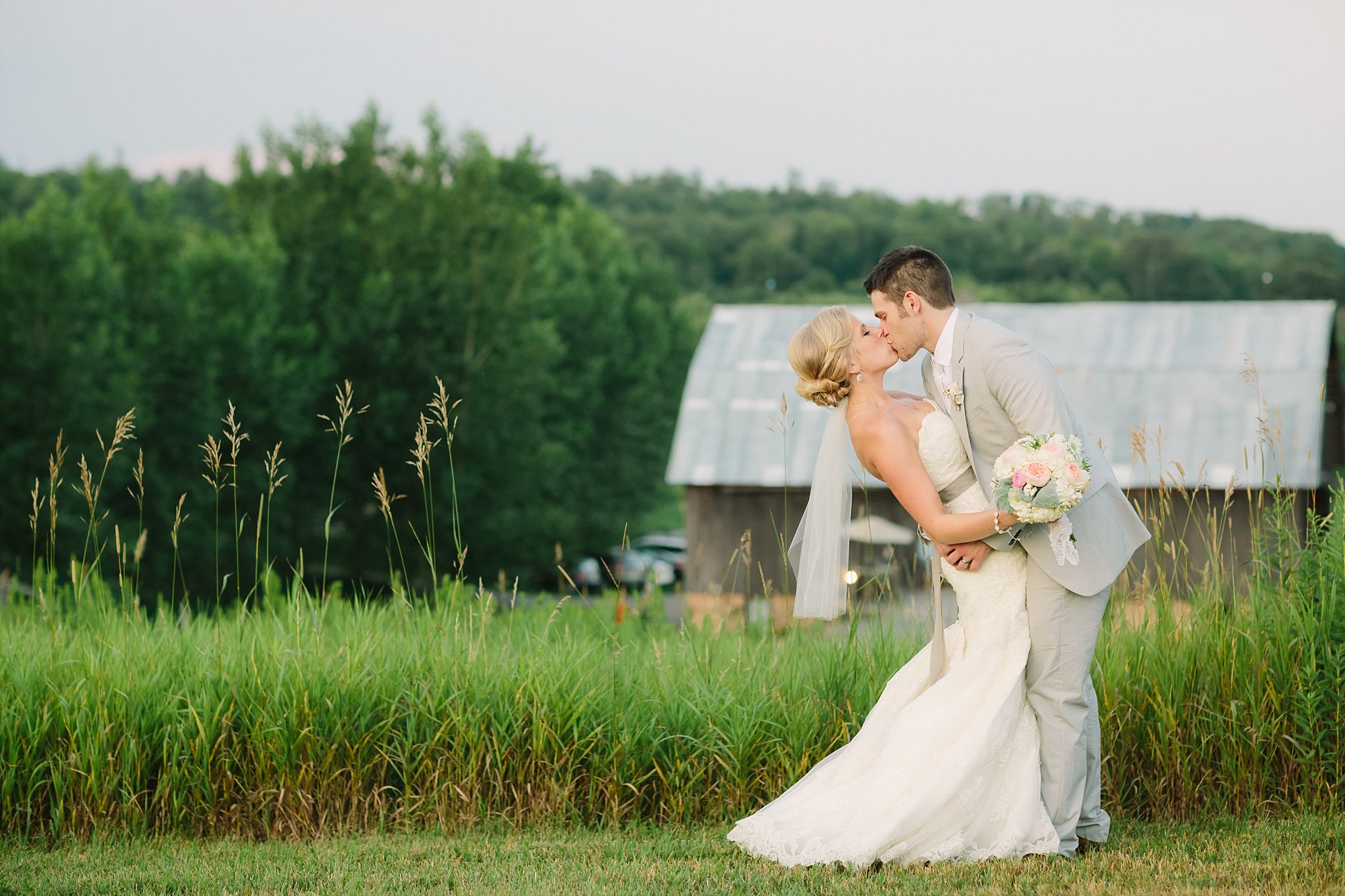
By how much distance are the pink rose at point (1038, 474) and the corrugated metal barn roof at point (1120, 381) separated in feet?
44.6

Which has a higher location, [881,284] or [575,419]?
[881,284]

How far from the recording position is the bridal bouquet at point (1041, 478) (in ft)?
11.9

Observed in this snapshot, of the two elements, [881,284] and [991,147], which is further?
[991,147]

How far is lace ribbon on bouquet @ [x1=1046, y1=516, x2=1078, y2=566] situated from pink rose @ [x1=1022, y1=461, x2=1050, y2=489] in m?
0.38

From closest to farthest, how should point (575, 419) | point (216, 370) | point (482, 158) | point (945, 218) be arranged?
point (216, 370), point (482, 158), point (575, 419), point (945, 218)

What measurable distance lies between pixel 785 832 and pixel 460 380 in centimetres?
2429

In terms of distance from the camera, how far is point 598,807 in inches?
192

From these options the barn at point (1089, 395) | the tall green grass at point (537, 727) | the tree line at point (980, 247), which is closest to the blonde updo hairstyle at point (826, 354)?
the tall green grass at point (537, 727)

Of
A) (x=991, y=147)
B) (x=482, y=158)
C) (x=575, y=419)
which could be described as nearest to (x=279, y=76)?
(x=482, y=158)

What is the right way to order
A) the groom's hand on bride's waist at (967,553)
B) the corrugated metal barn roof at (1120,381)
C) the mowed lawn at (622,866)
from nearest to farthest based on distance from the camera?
the mowed lawn at (622,866) < the groom's hand on bride's waist at (967,553) < the corrugated metal barn roof at (1120,381)

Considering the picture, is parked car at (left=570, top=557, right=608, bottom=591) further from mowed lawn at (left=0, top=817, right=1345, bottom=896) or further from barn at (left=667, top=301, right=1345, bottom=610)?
mowed lawn at (left=0, top=817, right=1345, bottom=896)

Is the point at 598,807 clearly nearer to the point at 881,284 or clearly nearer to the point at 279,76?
the point at 881,284

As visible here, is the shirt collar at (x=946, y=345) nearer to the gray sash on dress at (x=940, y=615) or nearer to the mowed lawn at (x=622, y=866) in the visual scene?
the gray sash on dress at (x=940, y=615)

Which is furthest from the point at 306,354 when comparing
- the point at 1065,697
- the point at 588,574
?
the point at 1065,697
